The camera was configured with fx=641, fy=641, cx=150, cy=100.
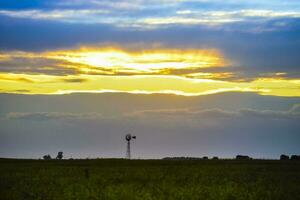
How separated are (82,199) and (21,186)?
10.7m

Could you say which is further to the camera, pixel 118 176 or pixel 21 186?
pixel 118 176

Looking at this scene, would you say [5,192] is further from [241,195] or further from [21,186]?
[241,195]

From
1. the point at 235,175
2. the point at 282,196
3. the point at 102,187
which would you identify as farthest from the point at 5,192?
the point at 235,175

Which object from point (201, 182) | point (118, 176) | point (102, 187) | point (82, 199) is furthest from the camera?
point (118, 176)

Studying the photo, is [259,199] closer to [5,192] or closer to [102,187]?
[102,187]

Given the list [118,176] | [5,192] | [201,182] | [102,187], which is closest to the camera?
[5,192]

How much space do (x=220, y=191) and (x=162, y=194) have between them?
506cm

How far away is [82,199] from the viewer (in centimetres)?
Answer: 4644

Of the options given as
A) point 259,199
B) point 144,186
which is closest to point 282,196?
point 259,199

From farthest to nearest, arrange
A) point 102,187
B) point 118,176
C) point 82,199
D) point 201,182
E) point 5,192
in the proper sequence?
point 118,176, point 201,182, point 102,187, point 5,192, point 82,199

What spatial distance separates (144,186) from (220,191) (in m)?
7.97

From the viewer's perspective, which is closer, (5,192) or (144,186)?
(5,192)

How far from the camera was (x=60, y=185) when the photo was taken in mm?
57188

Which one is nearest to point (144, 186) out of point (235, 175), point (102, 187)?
point (102, 187)
